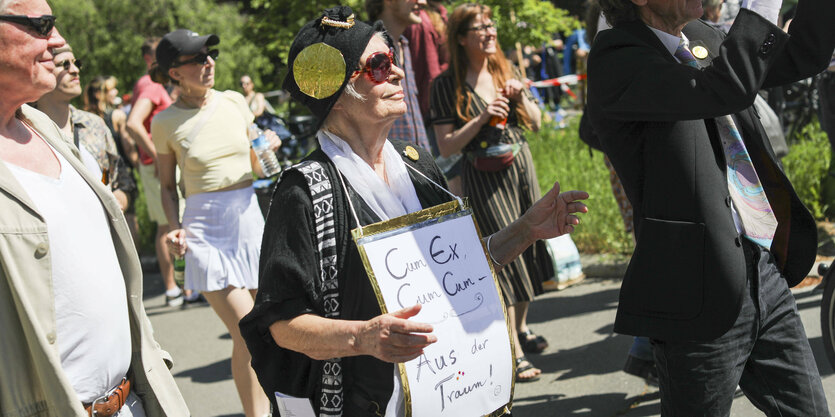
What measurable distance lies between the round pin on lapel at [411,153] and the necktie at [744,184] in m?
0.82

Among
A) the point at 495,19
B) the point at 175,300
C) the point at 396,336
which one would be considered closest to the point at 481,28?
the point at 396,336

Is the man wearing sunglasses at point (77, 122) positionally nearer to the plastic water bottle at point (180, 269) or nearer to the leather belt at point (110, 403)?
the plastic water bottle at point (180, 269)

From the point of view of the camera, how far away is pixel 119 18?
17.3 metres

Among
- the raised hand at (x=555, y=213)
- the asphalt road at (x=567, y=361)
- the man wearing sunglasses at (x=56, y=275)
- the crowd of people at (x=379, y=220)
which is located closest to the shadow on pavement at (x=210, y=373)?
the asphalt road at (x=567, y=361)

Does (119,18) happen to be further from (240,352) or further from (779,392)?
(779,392)

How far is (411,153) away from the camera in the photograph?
2.68 meters

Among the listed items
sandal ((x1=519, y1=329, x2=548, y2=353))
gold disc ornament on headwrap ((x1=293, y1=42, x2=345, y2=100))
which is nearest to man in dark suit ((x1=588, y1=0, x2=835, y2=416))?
gold disc ornament on headwrap ((x1=293, y1=42, x2=345, y2=100))

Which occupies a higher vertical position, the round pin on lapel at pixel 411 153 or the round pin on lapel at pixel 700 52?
the round pin on lapel at pixel 700 52

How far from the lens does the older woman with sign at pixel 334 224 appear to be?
7.43 feet

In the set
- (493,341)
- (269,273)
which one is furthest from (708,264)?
(269,273)

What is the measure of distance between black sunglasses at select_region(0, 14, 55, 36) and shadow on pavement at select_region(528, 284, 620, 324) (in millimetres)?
4326

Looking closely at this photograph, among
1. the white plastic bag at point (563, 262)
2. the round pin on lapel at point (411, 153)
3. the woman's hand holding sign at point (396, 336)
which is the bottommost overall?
the white plastic bag at point (563, 262)

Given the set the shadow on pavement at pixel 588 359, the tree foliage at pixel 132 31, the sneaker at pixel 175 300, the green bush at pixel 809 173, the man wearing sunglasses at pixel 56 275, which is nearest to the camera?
the man wearing sunglasses at pixel 56 275

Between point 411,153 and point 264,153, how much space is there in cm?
236
